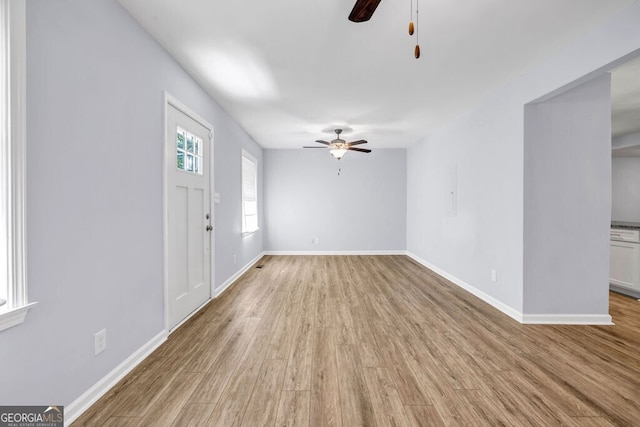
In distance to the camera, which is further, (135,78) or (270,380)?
(135,78)

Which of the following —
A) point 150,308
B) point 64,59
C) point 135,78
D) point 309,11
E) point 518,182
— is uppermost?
point 309,11

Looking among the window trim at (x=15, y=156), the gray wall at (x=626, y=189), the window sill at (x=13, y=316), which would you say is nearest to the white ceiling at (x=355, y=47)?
the window trim at (x=15, y=156)

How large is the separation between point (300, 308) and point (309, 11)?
2.85 m

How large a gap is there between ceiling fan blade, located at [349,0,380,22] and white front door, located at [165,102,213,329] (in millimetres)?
1883

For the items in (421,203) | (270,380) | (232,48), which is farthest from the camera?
(421,203)

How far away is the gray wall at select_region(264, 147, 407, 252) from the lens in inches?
269

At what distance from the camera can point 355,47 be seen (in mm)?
2492

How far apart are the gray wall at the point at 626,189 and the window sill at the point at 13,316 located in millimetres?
8204

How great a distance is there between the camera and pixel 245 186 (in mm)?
5352

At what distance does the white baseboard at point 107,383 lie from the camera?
1.54m

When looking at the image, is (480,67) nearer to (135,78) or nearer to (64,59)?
(135,78)

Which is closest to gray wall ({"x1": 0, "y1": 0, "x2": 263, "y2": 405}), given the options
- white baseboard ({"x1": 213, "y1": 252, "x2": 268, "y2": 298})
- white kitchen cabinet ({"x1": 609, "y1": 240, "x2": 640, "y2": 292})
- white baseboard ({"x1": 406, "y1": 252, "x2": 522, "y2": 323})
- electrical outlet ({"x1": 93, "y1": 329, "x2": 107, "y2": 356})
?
electrical outlet ({"x1": 93, "y1": 329, "x2": 107, "y2": 356})

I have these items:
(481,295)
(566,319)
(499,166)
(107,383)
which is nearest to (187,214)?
(107,383)

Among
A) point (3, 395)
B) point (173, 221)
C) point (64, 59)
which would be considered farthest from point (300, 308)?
point (64, 59)
